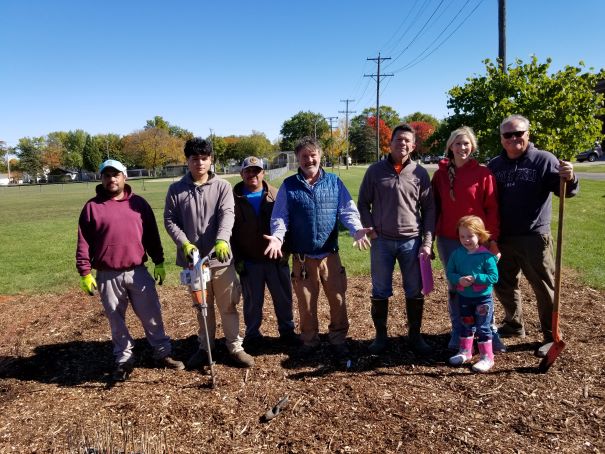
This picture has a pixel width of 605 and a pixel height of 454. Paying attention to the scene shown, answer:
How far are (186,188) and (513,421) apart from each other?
11.0ft

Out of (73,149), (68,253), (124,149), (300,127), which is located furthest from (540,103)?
(73,149)

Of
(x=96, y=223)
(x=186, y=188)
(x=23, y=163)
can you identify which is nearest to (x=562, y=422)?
(x=186, y=188)

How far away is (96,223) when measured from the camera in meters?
3.93

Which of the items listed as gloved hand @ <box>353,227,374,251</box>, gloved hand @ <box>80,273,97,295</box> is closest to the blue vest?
gloved hand @ <box>353,227,374,251</box>

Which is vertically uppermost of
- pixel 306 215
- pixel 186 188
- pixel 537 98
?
pixel 537 98

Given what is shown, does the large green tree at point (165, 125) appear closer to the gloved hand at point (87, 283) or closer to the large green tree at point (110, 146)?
the large green tree at point (110, 146)

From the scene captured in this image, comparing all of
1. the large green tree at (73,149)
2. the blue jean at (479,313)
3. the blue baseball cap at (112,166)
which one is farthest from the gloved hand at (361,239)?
the large green tree at (73,149)

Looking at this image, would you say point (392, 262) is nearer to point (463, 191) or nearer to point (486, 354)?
point (463, 191)

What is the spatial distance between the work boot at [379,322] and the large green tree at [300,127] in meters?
97.3

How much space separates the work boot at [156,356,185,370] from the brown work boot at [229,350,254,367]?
526 millimetres

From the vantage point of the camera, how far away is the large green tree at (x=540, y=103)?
830 centimetres

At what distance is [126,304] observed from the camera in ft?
13.7

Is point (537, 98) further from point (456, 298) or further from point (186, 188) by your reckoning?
point (186, 188)

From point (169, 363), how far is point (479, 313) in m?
3.05
